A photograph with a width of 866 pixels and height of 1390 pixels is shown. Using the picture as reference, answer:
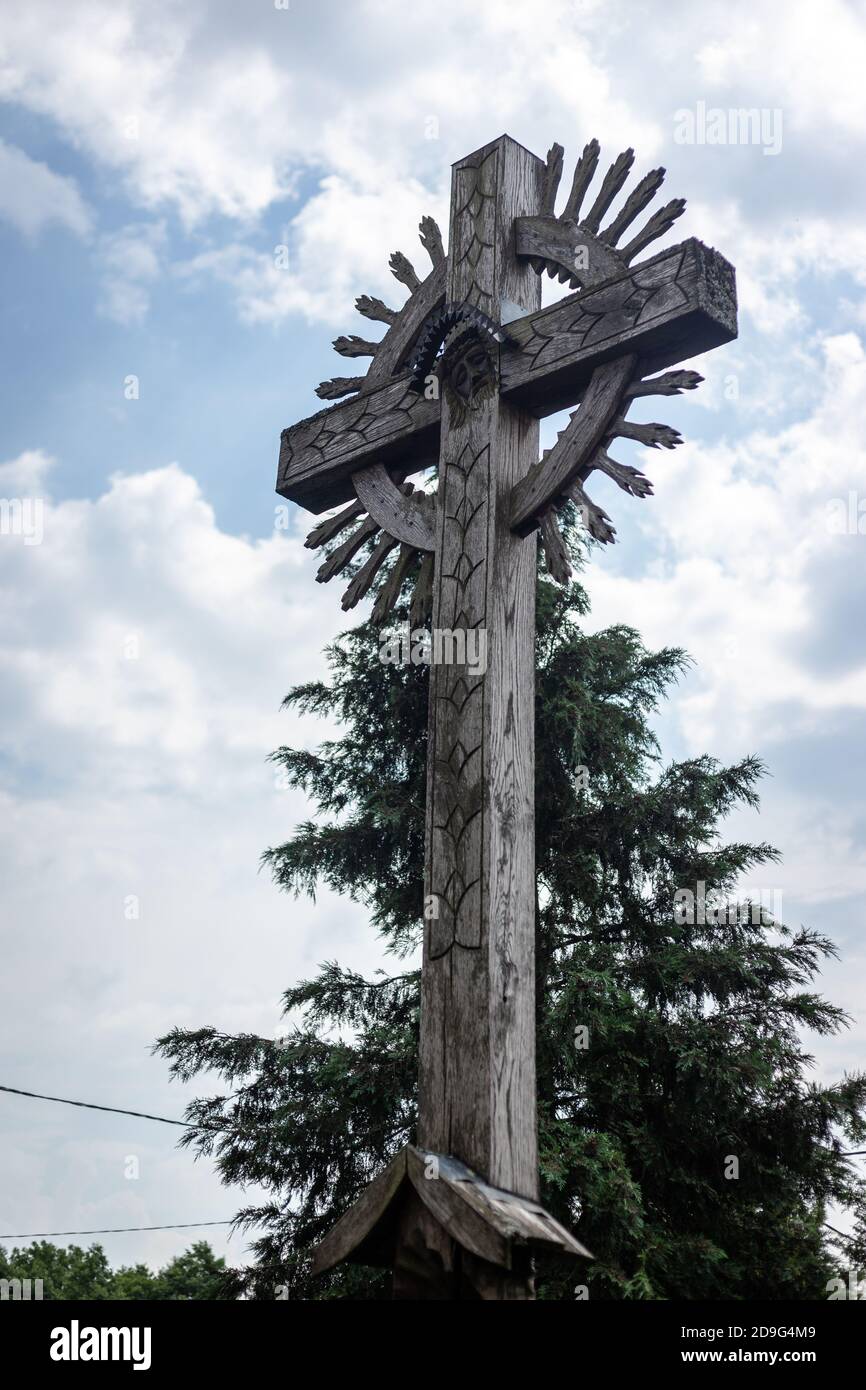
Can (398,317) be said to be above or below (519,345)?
above

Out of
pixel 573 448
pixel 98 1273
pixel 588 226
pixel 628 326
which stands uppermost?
pixel 588 226

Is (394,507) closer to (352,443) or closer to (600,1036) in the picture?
(352,443)

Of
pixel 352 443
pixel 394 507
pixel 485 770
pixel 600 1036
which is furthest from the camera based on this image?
pixel 600 1036

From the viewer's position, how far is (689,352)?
3.20 m

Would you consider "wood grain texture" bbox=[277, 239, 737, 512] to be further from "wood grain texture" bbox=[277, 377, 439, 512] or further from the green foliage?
the green foliage

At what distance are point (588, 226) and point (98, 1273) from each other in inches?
980

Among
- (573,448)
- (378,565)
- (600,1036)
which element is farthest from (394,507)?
(600,1036)

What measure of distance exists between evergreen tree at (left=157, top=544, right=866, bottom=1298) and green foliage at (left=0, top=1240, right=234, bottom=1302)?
44.1 ft

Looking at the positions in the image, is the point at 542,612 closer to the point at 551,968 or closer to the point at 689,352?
the point at 551,968

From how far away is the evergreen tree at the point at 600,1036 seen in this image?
7.96 m

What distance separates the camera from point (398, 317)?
4.00 meters
